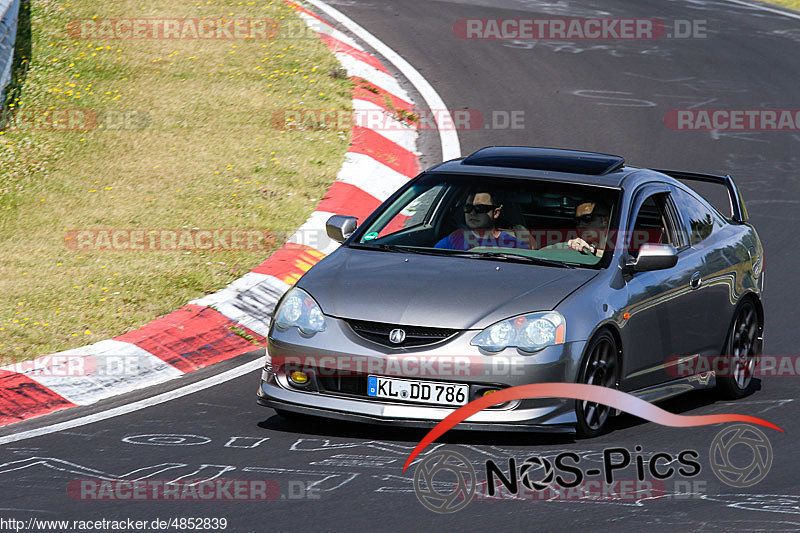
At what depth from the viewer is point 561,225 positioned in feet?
26.2

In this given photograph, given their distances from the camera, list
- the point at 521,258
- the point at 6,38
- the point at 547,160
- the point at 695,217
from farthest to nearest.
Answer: the point at 6,38, the point at 695,217, the point at 547,160, the point at 521,258

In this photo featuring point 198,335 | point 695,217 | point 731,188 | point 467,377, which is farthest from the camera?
point 731,188

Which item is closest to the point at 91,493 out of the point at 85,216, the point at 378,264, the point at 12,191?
the point at 378,264

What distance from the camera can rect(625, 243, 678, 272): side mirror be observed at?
7.41 metres

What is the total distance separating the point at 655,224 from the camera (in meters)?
8.17

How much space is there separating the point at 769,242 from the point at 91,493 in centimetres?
770

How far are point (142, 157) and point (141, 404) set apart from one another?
580 cm

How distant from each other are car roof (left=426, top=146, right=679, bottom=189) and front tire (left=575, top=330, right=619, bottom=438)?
4.01 ft

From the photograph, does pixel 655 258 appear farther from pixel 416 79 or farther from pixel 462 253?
pixel 416 79

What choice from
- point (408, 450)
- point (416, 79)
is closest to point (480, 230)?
point (408, 450)

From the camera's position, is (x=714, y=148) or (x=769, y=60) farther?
(x=769, y=60)

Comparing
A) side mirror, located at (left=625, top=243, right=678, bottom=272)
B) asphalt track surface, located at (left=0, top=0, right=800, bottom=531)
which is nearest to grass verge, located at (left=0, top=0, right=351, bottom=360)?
asphalt track surface, located at (left=0, top=0, right=800, bottom=531)

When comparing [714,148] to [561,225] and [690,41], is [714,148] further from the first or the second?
[561,225]

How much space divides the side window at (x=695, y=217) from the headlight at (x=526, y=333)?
193 cm
